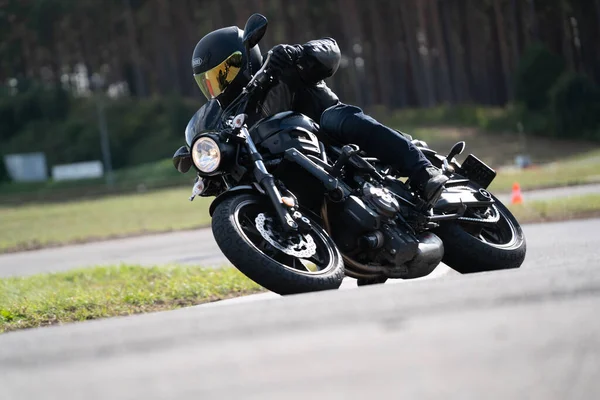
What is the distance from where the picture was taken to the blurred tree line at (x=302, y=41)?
62197 mm

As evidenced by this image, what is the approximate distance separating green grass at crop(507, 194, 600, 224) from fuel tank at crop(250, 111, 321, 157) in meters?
8.13

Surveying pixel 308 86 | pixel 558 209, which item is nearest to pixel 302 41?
pixel 558 209

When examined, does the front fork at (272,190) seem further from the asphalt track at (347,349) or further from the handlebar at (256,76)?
the asphalt track at (347,349)

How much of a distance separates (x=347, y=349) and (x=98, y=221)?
87.9 ft

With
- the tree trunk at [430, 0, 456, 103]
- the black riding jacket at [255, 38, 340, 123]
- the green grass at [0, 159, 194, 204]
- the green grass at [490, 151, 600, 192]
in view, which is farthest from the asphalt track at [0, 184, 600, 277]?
the tree trunk at [430, 0, 456, 103]

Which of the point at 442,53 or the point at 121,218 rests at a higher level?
the point at 121,218

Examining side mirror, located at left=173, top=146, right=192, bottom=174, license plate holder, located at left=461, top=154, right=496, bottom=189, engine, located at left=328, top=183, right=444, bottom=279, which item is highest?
side mirror, located at left=173, top=146, right=192, bottom=174

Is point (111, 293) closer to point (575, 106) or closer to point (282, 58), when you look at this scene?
point (282, 58)

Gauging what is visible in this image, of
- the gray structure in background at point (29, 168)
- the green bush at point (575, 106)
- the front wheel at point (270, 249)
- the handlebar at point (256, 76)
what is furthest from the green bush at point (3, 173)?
the front wheel at point (270, 249)

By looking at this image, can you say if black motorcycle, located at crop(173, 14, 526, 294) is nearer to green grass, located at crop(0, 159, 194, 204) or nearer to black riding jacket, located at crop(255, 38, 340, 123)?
black riding jacket, located at crop(255, 38, 340, 123)

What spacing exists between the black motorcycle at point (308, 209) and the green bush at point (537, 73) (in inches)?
2096

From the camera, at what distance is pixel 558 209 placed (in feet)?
50.9

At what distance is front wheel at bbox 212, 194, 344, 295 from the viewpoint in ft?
18.1

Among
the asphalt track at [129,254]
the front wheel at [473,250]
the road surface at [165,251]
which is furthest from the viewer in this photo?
the asphalt track at [129,254]
